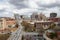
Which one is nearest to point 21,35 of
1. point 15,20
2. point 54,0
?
point 15,20

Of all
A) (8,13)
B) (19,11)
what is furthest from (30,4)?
(8,13)

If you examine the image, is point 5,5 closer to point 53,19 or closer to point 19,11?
point 19,11

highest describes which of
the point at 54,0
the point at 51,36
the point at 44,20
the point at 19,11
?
the point at 54,0

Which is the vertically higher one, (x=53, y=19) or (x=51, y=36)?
(x=53, y=19)

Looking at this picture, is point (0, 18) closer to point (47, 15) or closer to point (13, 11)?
point (13, 11)

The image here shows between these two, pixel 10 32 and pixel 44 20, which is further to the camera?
pixel 44 20

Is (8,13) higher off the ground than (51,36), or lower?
higher

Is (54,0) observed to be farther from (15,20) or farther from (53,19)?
(15,20)

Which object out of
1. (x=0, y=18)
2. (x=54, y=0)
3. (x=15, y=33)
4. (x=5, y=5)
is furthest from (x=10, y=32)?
(x=54, y=0)
